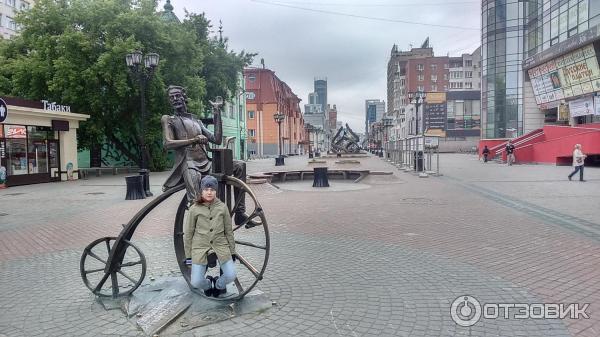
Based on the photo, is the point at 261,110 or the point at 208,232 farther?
the point at 261,110

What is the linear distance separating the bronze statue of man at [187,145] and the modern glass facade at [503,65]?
5319 centimetres

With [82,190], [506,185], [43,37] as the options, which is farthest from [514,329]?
[43,37]

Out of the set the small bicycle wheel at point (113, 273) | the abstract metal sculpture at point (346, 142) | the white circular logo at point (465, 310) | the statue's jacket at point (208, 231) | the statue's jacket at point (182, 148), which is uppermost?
the abstract metal sculpture at point (346, 142)

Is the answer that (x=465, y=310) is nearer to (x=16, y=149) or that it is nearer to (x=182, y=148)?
(x=182, y=148)

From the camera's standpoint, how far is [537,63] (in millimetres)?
39188

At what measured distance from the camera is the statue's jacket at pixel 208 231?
14.0ft

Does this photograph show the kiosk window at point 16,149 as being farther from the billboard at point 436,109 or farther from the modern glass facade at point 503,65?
the billboard at point 436,109

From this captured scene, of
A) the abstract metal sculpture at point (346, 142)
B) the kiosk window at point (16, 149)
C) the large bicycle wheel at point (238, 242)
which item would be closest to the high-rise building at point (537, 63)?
the abstract metal sculpture at point (346, 142)

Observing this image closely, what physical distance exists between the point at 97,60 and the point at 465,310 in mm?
25309

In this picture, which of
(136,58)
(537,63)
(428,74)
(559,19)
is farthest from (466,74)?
(136,58)

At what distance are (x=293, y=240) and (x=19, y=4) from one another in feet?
218

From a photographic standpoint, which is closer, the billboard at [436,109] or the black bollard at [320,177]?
the black bollard at [320,177]

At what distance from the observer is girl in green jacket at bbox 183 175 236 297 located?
4277 millimetres

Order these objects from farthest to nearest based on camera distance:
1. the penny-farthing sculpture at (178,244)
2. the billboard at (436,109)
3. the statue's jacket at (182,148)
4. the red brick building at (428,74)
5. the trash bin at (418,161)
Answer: the red brick building at (428,74) → the billboard at (436,109) → the trash bin at (418,161) → the statue's jacket at (182,148) → the penny-farthing sculpture at (178,244)
